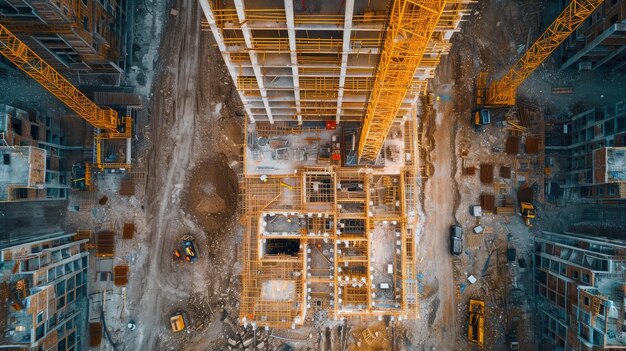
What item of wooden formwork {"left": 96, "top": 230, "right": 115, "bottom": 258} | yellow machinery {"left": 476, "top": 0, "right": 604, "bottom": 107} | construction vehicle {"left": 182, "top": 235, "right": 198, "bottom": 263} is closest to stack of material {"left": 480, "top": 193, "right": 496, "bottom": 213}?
yellow machinery {"left": 476, "top": 0, "right": 604, "bottom": 107}

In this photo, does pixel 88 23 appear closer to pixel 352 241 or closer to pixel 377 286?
pixel 352 241

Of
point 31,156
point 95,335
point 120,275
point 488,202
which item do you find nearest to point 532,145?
point 488,202

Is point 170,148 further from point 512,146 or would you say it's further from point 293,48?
point 512,146

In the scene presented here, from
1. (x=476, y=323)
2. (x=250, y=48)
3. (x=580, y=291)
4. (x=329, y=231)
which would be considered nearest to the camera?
(x=250, y=48)

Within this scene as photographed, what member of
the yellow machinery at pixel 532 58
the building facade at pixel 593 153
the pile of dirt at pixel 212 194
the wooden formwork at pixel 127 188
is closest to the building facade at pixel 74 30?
the wooden formwork at pixel 127 188

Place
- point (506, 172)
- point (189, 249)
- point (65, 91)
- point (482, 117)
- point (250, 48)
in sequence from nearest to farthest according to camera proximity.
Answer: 1. point (250, 48)
2. point (65, 91)
3. point (482, 117)
4. point (189, 249)
5. point (506, 172)
